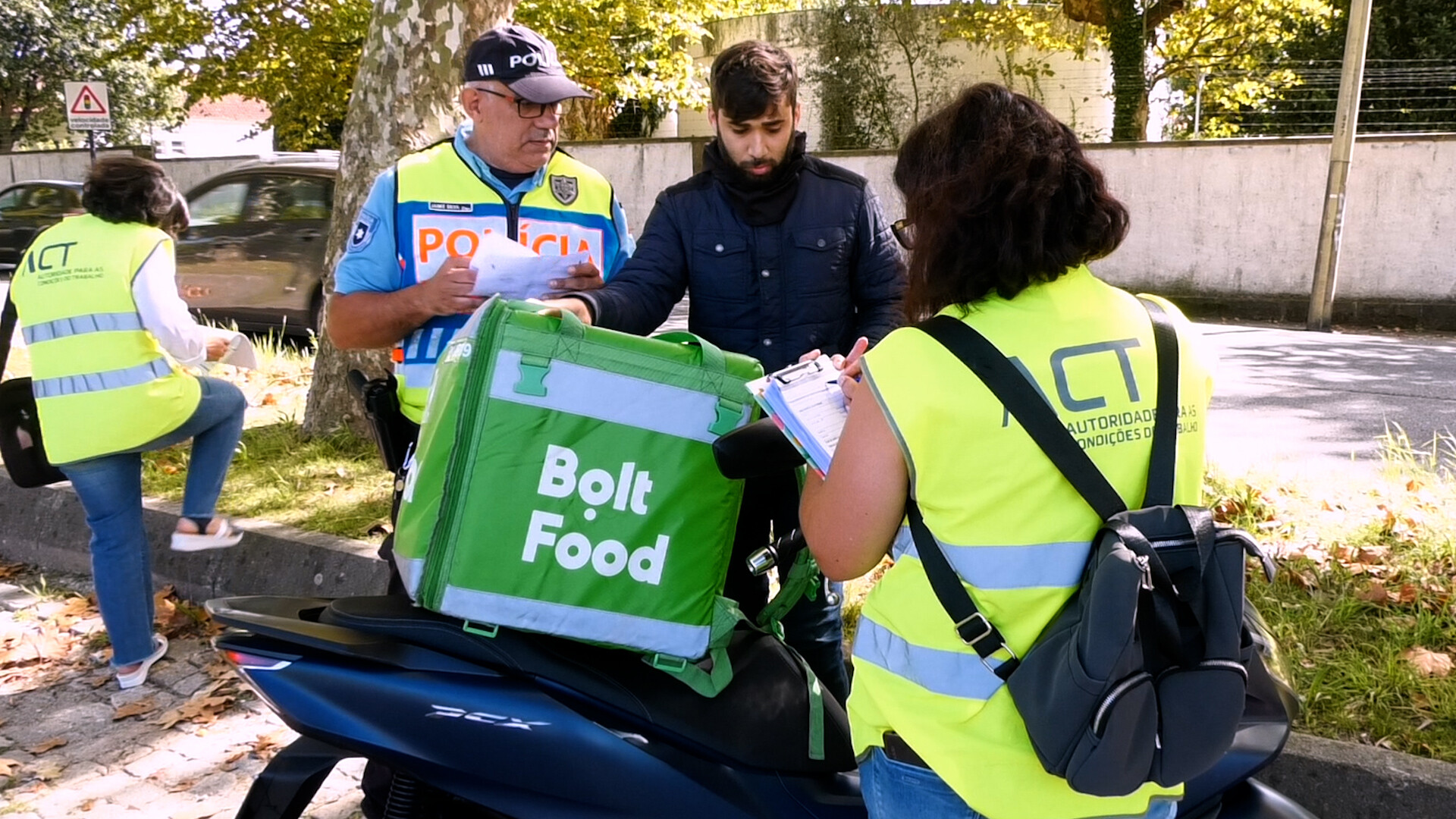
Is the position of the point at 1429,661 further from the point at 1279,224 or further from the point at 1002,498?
the point at 1279,224

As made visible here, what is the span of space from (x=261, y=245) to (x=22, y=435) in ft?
21.6

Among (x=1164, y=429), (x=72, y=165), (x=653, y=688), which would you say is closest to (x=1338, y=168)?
(x=1164, y=429)

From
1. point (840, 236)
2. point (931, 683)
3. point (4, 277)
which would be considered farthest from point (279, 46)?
point (931, 683)

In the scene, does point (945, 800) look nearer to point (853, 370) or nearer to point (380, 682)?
point (853, 370)

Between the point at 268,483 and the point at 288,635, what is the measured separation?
4.26 m

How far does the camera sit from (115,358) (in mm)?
4109

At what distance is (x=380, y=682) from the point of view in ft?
6.41

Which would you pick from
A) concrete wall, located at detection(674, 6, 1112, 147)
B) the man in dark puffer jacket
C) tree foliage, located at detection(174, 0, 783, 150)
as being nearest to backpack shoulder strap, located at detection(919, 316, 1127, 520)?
the man in dark puffer jacket

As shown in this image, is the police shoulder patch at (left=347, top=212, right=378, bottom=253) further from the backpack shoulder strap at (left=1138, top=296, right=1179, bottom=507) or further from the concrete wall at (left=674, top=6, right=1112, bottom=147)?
the concrete wall at (left=674, top=6, right=1112, bottom=147)

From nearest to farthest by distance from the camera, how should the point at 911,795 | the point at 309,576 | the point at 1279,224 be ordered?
1. the point at 911,795
2. the point at 309,576
3. the point at 1279,224

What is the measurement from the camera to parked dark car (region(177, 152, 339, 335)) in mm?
10375

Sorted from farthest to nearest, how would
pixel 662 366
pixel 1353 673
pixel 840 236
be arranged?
pixel 1353 673, pixel 840 236, pixel 662 366

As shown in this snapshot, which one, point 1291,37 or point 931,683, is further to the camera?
point 1291,37

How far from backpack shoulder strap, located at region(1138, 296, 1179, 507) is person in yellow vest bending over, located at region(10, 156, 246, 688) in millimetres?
3445
